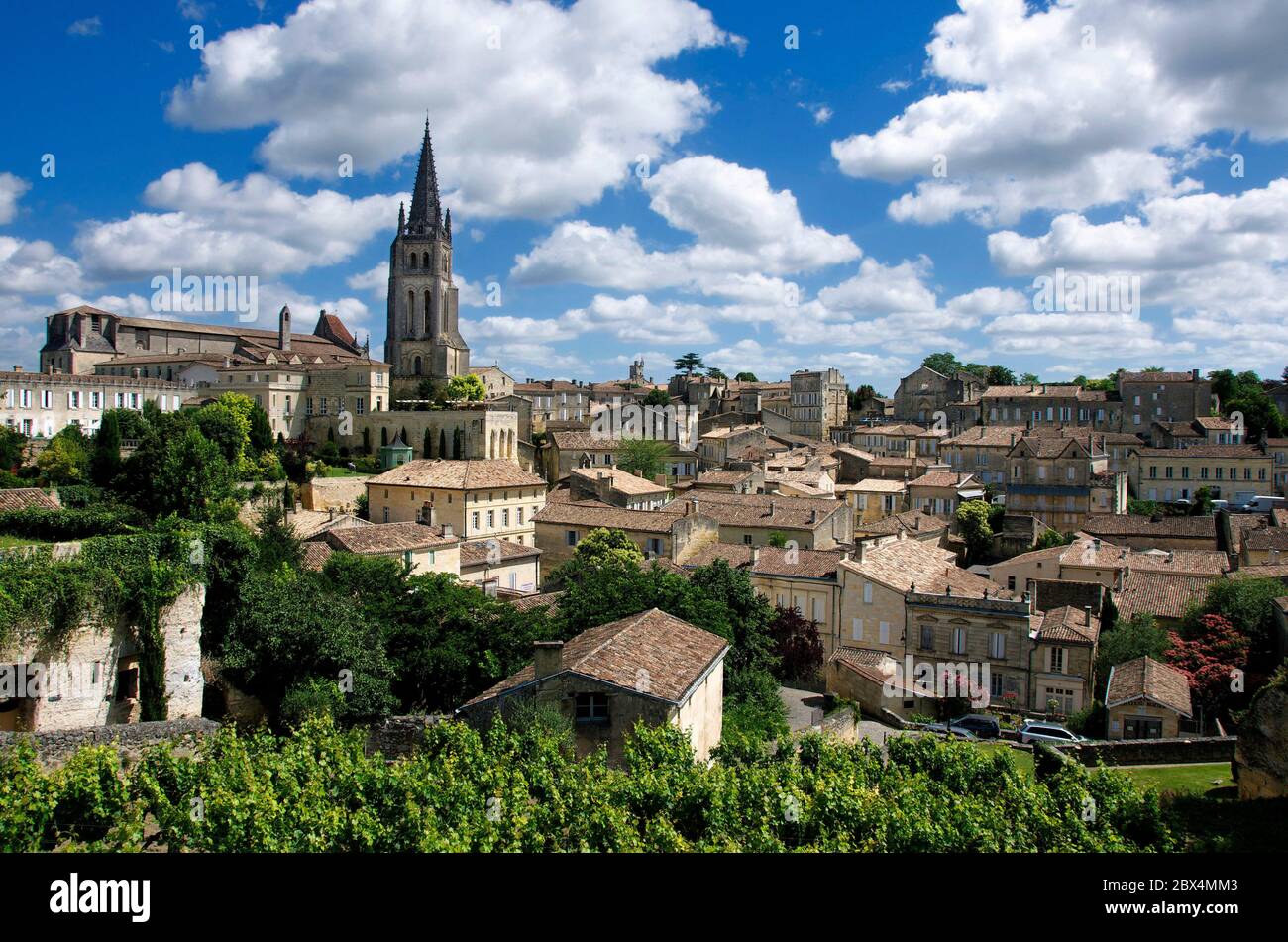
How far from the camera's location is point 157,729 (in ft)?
58.1

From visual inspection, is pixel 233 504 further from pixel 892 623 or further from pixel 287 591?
pixel 892 623

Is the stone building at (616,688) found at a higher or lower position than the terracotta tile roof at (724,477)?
lower

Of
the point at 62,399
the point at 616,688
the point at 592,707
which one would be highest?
the point at 62,399

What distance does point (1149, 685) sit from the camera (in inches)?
1179

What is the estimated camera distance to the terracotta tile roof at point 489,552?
1644 inches

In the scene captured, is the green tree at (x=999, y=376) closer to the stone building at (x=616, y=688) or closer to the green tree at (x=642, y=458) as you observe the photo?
the green tree at (x=642, y=458)

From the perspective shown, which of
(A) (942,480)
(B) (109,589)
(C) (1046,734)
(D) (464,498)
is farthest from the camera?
(A) (942,480)

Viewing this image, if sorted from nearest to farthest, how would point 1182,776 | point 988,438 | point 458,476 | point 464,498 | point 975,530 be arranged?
point 1182,776 < point 464,498 < point 458,476 < point 975,530 < point 988,438

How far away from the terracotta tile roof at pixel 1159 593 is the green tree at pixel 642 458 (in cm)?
3327

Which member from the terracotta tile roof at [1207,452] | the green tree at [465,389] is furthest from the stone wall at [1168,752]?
the green tree at [465,389]

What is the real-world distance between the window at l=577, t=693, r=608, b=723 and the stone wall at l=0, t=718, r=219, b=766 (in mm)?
7018

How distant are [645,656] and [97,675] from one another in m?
12.2

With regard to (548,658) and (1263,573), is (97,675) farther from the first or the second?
(1263,573)

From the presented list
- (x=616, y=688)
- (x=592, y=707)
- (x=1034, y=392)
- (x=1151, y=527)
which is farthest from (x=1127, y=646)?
(x=1034, y=392)
